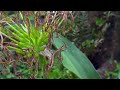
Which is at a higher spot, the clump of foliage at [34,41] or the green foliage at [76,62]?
the clump of foliage at [34,41]

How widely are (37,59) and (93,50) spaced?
1530 mm

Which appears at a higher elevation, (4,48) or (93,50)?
(4,48)

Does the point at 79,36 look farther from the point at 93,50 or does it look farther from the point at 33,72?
the point at 33,72

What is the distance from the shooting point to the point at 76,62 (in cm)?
73

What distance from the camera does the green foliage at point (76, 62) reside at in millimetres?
690

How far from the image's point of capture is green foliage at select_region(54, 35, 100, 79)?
0.69 m

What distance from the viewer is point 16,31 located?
685 mm

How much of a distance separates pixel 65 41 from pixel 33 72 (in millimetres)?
137

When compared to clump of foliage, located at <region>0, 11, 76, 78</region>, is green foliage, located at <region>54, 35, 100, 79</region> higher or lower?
lower
